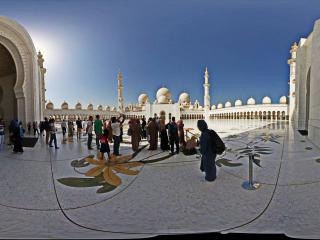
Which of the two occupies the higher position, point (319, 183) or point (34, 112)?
point (34, 112)

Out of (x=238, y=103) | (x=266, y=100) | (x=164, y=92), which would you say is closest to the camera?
(x=266, y=100)

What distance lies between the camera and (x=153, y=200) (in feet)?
10.3

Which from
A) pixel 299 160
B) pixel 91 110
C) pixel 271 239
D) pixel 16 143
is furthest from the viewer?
pixel 91 110

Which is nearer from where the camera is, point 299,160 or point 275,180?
point 275,180

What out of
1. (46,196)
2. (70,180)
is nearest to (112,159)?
(70,180)

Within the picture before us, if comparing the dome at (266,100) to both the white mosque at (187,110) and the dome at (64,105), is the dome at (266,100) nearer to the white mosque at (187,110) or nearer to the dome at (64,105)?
the white mosque at (187,110)

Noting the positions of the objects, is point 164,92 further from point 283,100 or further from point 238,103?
point 283,100

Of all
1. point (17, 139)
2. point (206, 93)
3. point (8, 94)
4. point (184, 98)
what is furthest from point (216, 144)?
point (184, 98)

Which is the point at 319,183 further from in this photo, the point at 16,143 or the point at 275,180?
the point at 16,143

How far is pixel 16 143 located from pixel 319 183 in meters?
8.30

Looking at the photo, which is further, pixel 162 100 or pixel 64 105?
pixel 162 100

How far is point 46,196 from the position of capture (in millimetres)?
3334

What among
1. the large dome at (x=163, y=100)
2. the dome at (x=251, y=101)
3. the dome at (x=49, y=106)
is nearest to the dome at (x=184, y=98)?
the large dome at (x=163, y=100)

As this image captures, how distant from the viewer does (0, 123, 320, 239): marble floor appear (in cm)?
239
